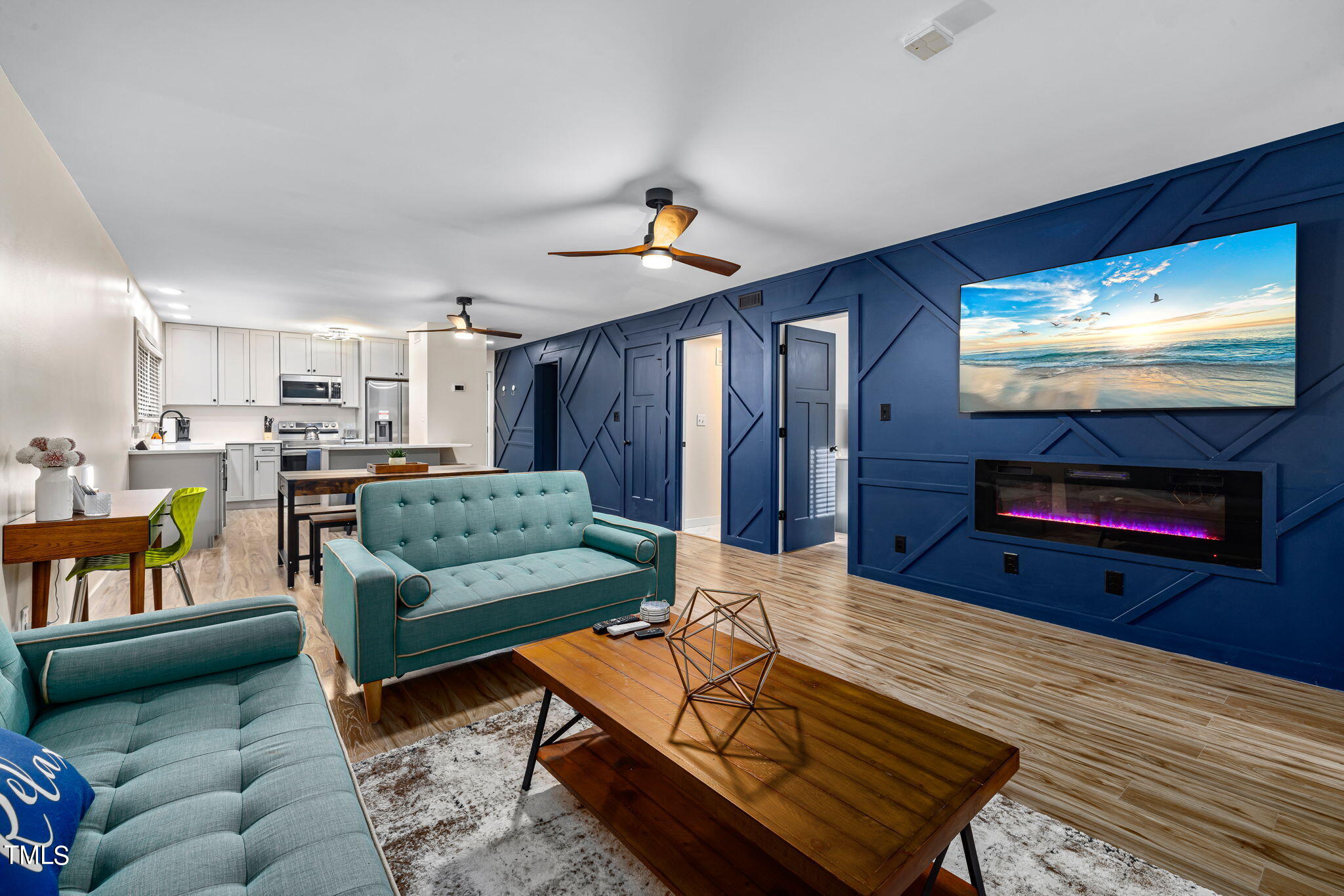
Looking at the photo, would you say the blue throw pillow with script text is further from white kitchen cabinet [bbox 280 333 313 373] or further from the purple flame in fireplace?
white kitchen cabinet [bbox 280 333 313 373]

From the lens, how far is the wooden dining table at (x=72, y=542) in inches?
86.4

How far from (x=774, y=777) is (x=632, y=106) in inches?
101

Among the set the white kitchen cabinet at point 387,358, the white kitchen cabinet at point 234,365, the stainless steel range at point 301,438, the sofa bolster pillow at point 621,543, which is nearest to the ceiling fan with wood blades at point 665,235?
the sofa bolster pillow at point 621,543

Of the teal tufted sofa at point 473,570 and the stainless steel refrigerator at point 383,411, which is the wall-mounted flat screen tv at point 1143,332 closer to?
the teal tufted sofa at point 473,570

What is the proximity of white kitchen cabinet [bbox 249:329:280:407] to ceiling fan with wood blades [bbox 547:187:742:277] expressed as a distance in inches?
269

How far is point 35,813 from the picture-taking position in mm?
876

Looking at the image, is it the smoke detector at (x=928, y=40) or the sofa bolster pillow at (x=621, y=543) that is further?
A: the sofa bolster pillow at (x=621, y=543)

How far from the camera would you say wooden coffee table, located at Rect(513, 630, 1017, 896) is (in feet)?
3.50

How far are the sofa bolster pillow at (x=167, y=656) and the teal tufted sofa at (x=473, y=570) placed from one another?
0.46 meters

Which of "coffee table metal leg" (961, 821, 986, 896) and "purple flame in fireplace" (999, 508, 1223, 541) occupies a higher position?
"purple flame in fireplace" (999, 508, 1223, 541)

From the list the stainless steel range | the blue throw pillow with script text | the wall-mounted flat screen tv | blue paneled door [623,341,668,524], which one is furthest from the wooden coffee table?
the stainless steel range

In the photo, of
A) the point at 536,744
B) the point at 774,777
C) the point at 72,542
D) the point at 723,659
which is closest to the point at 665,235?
the point at 723,659

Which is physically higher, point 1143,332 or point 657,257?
point 657,257

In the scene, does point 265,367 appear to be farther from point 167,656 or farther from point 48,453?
point 167,656
